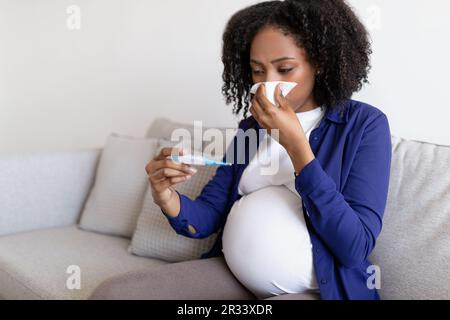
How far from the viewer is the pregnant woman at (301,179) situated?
0.99 metres

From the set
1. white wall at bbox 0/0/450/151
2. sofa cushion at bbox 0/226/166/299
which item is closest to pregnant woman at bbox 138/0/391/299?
sofa cushion at bbox 0/226/166/299

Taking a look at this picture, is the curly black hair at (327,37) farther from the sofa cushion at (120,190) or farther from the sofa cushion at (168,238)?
the sofa cushion at (120,190)

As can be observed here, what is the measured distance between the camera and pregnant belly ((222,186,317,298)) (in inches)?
40.8

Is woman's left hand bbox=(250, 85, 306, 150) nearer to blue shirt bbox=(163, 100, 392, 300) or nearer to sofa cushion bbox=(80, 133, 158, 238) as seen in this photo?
blue shirt bbox=(163, 100, 392, 300)

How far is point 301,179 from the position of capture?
97cm

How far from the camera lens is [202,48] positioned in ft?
6.86

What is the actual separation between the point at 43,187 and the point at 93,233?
27cm

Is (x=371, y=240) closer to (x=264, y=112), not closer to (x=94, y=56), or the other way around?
(x=264, y=112)

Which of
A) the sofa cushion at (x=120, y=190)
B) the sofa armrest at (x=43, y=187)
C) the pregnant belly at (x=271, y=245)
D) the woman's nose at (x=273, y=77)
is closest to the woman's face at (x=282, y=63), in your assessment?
the woman's nose at (x=273, y=77)

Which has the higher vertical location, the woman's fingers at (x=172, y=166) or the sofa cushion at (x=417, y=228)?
the woman's fingers at (x=172, y=166)

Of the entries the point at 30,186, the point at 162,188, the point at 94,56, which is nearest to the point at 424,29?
the point at 162,188

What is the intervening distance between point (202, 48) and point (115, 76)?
65 centimetres

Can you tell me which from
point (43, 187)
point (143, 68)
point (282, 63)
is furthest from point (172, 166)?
point (143, 68)

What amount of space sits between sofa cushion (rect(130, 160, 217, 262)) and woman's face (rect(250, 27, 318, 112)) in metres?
0.52
